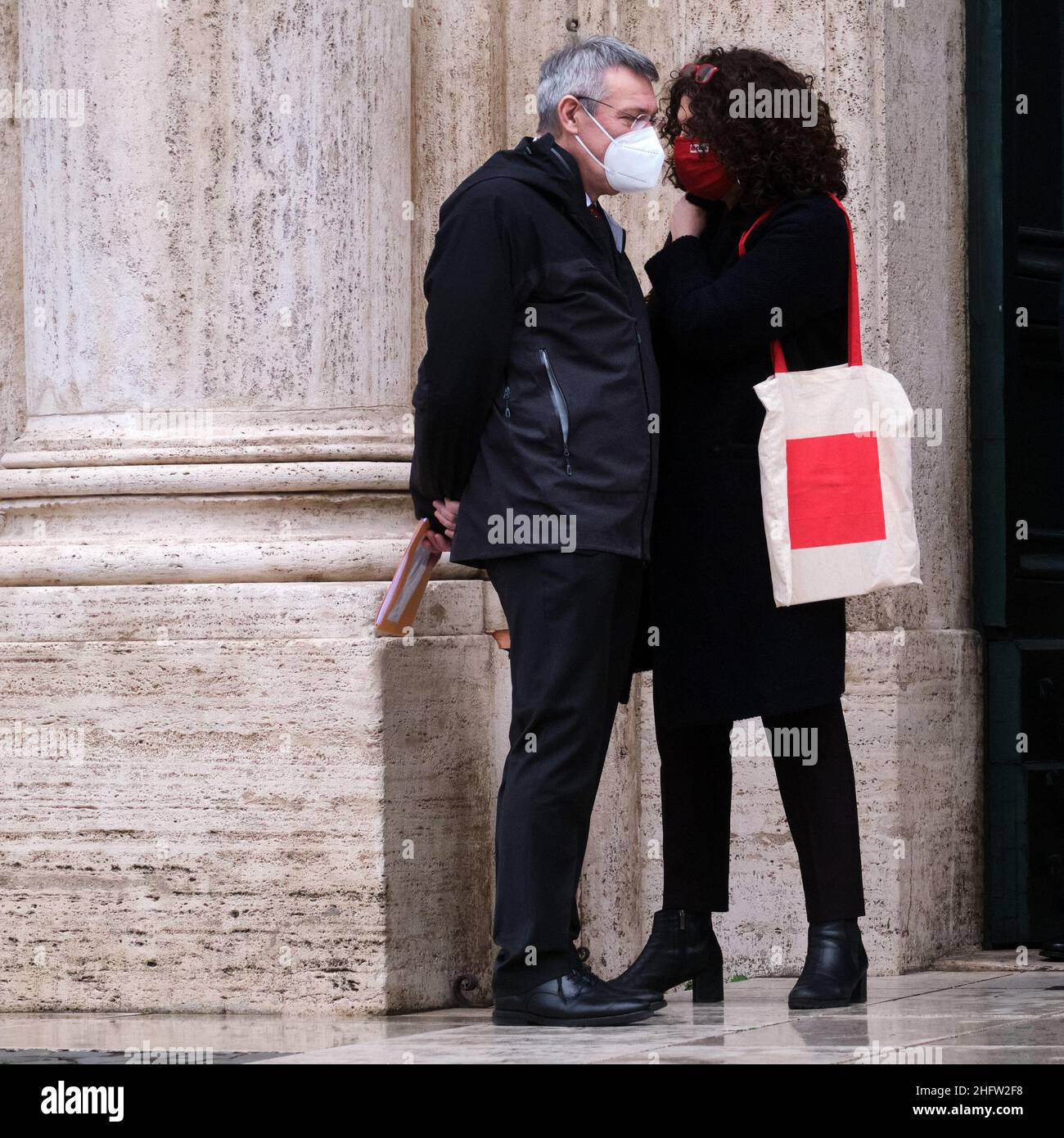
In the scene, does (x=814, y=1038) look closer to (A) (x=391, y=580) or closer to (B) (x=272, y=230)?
(A) (x=391, y=580)

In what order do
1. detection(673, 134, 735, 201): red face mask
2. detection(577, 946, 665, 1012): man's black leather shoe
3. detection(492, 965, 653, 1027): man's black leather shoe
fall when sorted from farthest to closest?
1. detection(673, 134, 735, 201): red face mask
2. detection(577, 946, 665, 1012): man's black leather shoe
3. detection(492, 965, 653, 1027): man's black leather shoe

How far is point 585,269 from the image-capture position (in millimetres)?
4504

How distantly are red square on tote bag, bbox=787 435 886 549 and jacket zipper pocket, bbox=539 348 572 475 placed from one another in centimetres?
49

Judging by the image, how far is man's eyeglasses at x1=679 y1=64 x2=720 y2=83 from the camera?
15.4ft

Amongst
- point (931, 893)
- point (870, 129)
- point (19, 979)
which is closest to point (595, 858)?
point (931, 893)

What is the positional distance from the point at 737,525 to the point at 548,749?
66 cm

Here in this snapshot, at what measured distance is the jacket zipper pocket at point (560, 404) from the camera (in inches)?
174

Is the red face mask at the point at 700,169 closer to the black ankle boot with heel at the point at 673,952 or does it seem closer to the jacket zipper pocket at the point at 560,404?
the jacket zipper pocket at the point at 560,404

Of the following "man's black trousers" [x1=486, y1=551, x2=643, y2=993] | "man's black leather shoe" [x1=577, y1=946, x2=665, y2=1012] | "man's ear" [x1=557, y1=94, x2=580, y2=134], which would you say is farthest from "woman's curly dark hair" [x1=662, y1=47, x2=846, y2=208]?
"man's black leather shoe" [x1=577, y1=946, x2=665, y2=1012]

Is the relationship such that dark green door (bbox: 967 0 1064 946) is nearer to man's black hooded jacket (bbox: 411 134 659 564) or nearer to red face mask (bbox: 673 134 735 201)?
red face mask (bbox: 673 134 735 201)

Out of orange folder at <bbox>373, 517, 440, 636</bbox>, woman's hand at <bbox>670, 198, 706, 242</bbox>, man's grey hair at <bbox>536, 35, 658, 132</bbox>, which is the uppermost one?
man's grey hair at <bbox>536, 35, 658, 132</bbox>

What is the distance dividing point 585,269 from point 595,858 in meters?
1.82

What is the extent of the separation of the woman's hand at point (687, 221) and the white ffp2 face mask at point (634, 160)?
21 cm

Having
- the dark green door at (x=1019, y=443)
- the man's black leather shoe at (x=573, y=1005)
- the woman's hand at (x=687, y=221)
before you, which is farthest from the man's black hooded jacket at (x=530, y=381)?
the dark green door at (x=1019, y=443)
